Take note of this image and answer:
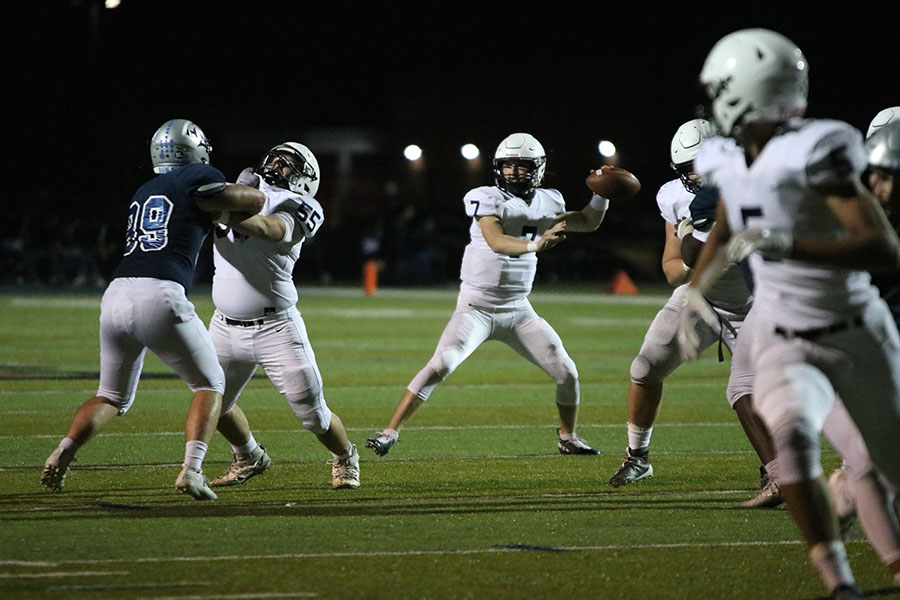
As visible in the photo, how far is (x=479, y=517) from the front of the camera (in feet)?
19.1

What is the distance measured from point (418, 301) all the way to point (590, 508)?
17.1m

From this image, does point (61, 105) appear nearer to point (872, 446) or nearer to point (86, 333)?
point (86, 333)

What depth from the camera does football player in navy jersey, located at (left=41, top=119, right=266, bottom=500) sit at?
591 centimetres

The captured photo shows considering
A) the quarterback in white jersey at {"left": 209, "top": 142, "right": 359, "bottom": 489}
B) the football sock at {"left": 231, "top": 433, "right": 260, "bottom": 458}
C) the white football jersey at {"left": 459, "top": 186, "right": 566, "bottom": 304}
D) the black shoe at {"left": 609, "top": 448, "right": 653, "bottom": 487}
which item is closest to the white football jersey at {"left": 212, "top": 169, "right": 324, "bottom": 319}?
the quarterback in white jersey at {"left": 209, "top": 142, "right": 359, "bottom": 489}

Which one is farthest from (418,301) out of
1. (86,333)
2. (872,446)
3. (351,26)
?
(351,26)

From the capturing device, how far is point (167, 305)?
589cm

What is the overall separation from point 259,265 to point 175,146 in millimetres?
706

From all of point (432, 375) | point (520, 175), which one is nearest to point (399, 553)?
point (432, 375)

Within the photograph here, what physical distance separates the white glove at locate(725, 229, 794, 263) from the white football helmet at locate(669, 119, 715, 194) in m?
2.89

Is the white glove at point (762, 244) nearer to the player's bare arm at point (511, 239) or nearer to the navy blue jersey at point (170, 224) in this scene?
the navy blue jersey at point (170, 224)

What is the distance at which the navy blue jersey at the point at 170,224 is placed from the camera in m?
5.96

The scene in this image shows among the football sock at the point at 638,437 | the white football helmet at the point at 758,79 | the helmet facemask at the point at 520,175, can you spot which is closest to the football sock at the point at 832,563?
the white football helmet at the point at 758,79

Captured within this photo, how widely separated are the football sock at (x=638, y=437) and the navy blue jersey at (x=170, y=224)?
2350 millimetres

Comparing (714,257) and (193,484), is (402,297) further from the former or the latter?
(714,257)
